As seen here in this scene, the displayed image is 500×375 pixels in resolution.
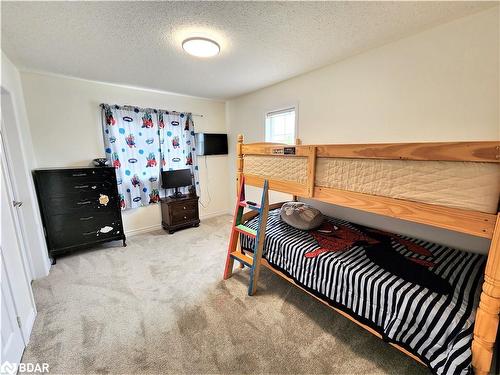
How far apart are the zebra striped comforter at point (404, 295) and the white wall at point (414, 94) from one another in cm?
62

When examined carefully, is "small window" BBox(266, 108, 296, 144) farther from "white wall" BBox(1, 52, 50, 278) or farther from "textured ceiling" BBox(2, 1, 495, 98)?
"white wall" BBox(1, 52, 50, 278)

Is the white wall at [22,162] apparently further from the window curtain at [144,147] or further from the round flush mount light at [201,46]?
the round flush mount light at [201,46]

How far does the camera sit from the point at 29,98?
Result: 2645 mm

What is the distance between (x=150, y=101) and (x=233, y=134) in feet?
5.18

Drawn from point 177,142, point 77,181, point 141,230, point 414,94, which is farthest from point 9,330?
point 414,94

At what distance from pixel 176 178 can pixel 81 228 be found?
1.52m

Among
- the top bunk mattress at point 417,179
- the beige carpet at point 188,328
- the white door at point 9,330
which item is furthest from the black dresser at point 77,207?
the top bunk mattress at point 417,179

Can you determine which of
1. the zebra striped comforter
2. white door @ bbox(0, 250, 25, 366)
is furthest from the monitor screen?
the zebra striped comforter

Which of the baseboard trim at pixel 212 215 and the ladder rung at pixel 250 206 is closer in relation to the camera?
the ladder rung at pixel 250 206

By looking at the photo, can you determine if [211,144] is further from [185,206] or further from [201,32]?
[201,32]

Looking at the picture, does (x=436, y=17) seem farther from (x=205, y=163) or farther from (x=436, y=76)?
(x=205, y=163)

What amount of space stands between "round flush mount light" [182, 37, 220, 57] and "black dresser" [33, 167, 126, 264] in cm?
198

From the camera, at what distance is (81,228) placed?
113 inches

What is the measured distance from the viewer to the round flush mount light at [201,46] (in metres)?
1.86
